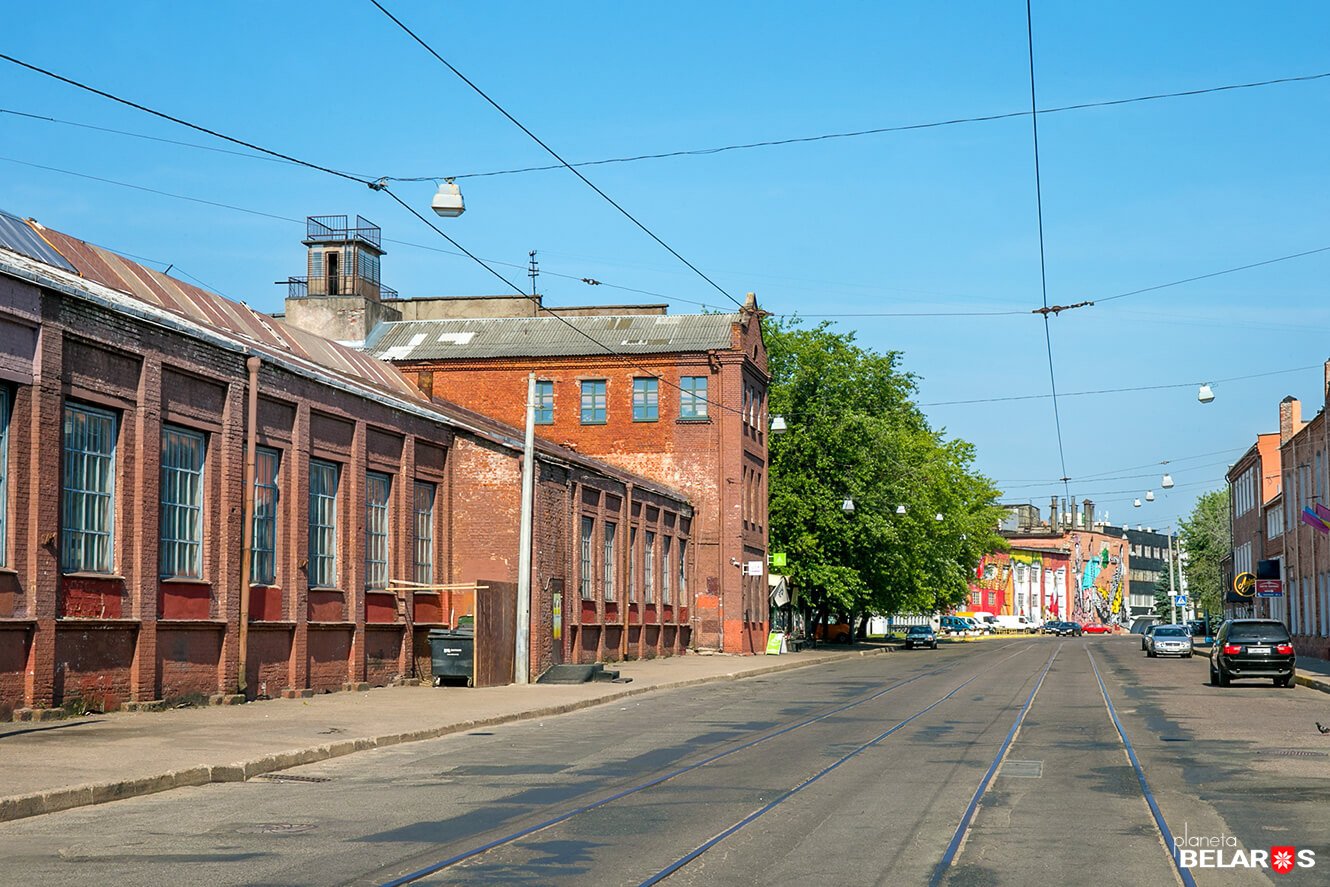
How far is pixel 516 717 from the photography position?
2392 cm

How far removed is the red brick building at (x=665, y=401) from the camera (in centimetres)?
5616

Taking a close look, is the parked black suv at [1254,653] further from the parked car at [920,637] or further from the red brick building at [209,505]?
the parked car at [920,637]

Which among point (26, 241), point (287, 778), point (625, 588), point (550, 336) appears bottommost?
point (287, 778)

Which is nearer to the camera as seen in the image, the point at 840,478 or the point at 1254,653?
the point at 1254,653

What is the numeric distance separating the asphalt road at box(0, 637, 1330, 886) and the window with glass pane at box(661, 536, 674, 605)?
2872cm

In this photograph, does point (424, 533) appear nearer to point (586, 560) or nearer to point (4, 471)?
point (586, 560)

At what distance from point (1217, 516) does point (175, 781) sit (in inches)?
4097

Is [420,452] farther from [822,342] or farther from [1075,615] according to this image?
[1075,615]

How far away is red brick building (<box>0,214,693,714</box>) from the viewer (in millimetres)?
20344

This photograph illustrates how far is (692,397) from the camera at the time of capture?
5656 cm

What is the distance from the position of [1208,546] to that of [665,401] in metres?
62.6

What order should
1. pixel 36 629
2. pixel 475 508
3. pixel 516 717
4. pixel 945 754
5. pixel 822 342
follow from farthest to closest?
pixel 822 342
pixel 475 508
pixel 516 717
pixel 36 629
pixel 945 754

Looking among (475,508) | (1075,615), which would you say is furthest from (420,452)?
(1075,615)

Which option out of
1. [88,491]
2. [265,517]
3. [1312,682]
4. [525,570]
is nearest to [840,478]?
[1312,682]
